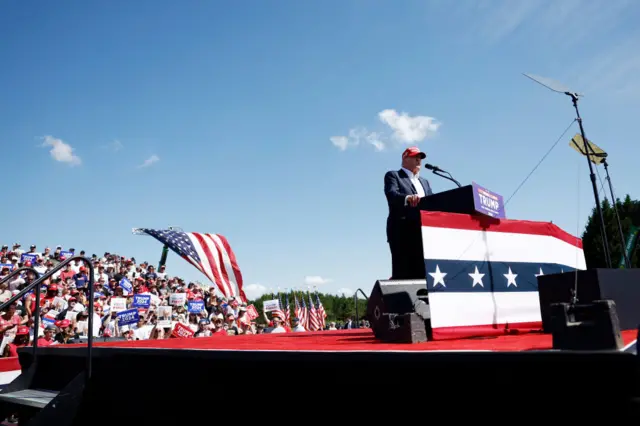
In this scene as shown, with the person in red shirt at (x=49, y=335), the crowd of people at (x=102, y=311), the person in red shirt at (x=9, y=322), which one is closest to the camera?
the person in red shirt at (x=9, y=322)

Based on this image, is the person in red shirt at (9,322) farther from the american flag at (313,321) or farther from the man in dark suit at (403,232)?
the american flag at (313,321)

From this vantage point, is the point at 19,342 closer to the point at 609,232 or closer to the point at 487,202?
the point at 487,202

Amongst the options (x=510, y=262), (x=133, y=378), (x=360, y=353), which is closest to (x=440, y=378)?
(x=360, y=353)

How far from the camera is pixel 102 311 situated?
1633 centimetres

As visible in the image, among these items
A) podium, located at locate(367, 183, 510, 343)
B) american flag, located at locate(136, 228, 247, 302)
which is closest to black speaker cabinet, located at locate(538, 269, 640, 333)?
podium, located at locate(367, 183, 510, 343)

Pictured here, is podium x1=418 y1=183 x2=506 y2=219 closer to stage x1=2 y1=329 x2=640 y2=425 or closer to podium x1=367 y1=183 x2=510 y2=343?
podium x1=367 y1=183 x2=510 y2=343

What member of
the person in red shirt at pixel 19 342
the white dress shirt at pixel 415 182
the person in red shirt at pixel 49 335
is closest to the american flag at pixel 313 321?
the person in red shirt at pixel 49 335

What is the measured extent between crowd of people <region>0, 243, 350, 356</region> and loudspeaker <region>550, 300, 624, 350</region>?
8.05m

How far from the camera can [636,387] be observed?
2023 millimetres

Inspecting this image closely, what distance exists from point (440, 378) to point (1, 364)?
23.7 feet

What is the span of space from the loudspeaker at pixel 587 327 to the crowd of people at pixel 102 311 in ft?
26.4

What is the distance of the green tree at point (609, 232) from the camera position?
35.6m

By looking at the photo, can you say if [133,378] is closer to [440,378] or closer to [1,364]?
[440,378]

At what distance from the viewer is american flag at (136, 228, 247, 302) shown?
1778cm
